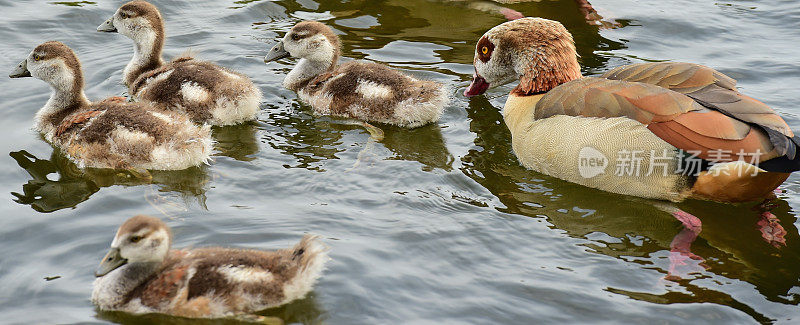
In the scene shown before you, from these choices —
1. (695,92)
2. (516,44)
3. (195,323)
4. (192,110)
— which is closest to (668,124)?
(695,92)

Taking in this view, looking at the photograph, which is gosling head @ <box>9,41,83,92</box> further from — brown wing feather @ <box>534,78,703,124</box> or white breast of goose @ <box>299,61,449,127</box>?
brown wing feather @ <box>534,78,703,124</box>

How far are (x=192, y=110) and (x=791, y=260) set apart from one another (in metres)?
4.47

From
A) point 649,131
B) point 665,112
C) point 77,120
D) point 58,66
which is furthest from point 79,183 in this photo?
point 665,112

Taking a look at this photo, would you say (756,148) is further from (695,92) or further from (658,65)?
(658,65)

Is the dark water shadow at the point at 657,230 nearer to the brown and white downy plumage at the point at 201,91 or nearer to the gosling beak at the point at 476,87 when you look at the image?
the gosling beak at the point at 476,87

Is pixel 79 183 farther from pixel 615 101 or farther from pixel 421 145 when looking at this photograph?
pixel 615 101

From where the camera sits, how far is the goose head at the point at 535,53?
6.77m

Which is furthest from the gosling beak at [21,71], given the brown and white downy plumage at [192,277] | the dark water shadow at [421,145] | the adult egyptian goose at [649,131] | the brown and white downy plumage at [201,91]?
the adult egyptian goose at [649,131]

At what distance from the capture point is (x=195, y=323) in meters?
4.46

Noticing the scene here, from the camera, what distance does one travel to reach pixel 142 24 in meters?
7.65

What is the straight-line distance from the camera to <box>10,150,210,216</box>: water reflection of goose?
5887 millimetres

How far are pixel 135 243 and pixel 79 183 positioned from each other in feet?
6.43

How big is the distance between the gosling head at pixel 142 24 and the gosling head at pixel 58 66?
3.22 feet

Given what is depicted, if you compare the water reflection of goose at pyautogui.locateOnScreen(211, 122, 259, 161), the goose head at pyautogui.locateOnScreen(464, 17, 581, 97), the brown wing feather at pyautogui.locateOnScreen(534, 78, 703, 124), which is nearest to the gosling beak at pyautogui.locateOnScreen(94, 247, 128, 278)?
the water reflection of goose at pyautogui.locateOnScreen(211, 122, 259, 161)
